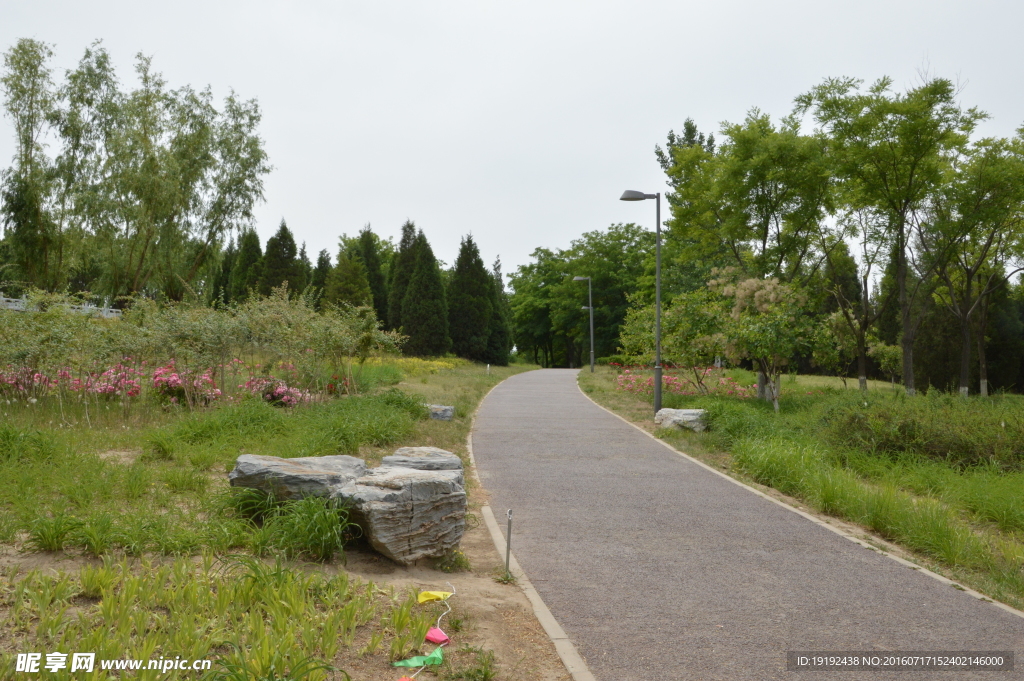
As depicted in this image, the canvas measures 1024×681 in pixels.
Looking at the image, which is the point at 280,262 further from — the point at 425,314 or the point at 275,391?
the point at 275,391

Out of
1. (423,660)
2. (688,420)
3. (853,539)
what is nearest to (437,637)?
(423,660)

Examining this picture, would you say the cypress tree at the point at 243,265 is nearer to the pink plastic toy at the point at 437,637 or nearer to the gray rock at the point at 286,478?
the gray rock at the point at 286,478

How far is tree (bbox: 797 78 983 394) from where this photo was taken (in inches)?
716

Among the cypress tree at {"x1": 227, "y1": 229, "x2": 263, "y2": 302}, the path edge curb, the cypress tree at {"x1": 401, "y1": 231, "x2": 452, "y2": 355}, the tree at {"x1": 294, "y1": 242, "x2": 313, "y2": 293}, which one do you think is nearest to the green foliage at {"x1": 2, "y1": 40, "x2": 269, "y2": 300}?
the tree at {"x1": 294, "y1": 242, "x2": 313, "y2": 293}

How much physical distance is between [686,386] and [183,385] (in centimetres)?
1689

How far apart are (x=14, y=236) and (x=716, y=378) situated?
3164 centimetres

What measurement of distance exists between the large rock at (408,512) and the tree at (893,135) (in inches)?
681

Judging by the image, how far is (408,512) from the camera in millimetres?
5316

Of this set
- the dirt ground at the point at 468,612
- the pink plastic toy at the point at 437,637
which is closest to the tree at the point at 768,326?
the dirt ground at the point at 468,612

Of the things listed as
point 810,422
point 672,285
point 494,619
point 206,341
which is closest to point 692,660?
point 494,619

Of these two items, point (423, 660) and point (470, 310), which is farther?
point (470, 310)

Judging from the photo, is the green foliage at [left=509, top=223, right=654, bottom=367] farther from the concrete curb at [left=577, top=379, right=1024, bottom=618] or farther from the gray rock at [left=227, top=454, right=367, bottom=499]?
the gray rock at [left=227, top=454, right=367, bottom=499]

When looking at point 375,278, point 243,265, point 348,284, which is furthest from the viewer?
point 375,278

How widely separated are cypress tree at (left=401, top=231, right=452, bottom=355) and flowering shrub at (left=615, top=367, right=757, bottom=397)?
2084 cm
